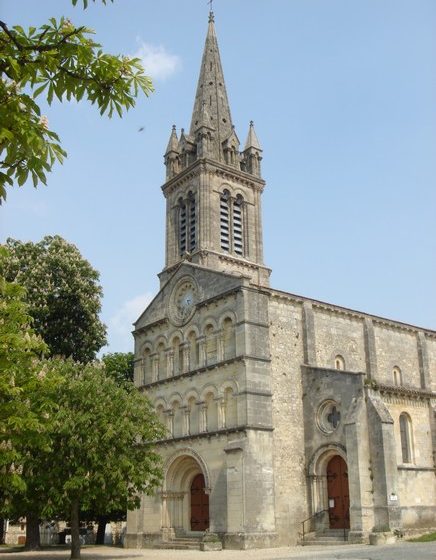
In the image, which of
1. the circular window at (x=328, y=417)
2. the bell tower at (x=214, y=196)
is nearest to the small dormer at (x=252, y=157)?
the bell tower at (x=214, y=196)

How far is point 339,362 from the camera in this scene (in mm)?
41250

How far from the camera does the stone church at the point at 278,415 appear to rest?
3384 centimetres

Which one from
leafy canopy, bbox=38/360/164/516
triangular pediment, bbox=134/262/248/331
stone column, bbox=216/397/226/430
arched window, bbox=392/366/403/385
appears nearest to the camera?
leafy canopy, bbox=38/360/164/516

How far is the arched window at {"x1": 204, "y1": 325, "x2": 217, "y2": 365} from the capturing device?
3903 cm

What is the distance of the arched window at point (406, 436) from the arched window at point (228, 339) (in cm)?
993

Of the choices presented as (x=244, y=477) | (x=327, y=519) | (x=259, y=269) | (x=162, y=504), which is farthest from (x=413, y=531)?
(x=259, y=269)

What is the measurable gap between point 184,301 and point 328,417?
11.6m

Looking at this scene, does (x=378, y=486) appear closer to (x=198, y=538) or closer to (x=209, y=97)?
(x=198, y=538)

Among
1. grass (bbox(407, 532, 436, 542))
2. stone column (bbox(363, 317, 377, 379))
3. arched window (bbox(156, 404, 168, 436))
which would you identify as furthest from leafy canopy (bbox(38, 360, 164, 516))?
stone column (bbox(363, 317, 377, 379))

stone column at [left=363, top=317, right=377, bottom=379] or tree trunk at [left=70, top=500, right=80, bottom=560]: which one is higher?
stone column at [left=363, top=317, right=377, bottom=379]

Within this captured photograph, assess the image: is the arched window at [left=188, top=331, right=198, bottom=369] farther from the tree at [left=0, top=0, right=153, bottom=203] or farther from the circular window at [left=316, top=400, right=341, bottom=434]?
the tree at [left=0, top=0, right=153, bottom=203]

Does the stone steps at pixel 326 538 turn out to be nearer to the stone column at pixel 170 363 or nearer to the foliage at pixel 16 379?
the stone column at pixel 170 363

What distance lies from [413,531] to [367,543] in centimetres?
276

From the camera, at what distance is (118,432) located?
2817 centimetres
